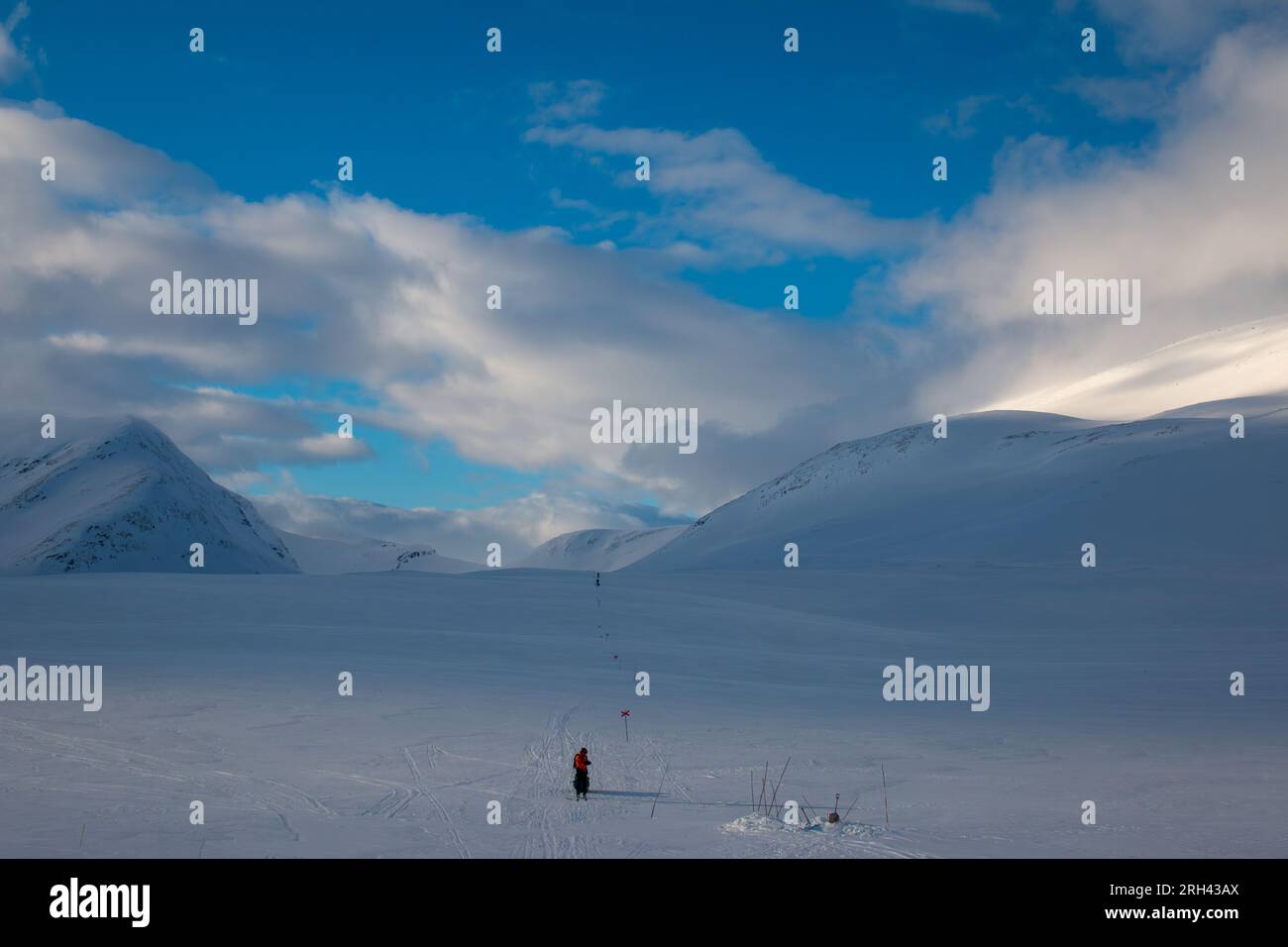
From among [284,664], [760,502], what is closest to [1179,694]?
[284,664]

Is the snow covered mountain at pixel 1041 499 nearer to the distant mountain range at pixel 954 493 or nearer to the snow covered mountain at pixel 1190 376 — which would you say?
the distant mountain range at pixel 954 493

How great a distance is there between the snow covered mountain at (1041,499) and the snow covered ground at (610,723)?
77.2 feet

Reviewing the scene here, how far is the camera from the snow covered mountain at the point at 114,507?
118m

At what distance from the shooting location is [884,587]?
2030 inches

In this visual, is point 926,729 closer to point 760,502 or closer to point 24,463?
point 760,502

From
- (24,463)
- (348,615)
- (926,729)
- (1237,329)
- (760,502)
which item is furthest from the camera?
(1237,329)

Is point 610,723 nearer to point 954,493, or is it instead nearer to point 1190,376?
point 954,493

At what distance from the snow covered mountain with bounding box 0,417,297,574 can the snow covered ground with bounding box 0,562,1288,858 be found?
8202 centimetres

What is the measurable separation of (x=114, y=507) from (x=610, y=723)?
4934 inches

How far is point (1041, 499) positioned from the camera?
8519 centimetres

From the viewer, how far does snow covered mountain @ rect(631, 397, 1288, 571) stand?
6938 cm

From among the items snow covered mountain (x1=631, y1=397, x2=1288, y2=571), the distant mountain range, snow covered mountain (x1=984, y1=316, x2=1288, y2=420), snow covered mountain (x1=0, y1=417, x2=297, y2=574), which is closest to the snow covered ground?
snow covered mountain (x1=631, y1=397, x2=1288, y2=571)

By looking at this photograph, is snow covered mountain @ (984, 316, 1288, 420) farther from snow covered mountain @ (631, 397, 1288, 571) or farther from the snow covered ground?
the snow covered ground
